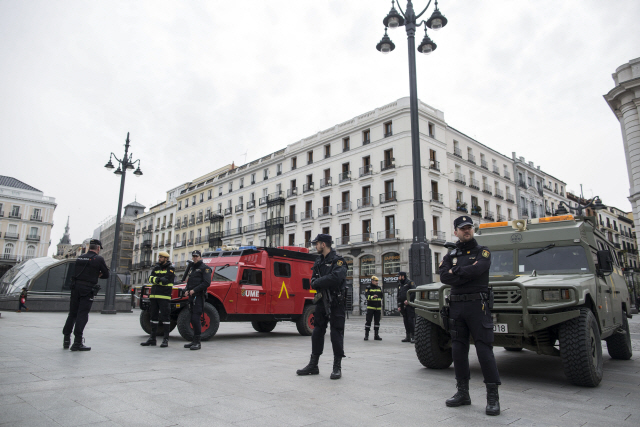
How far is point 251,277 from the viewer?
36.0 feet

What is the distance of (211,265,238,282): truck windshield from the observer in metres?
10.5

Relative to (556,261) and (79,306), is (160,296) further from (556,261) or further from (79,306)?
(556,261)

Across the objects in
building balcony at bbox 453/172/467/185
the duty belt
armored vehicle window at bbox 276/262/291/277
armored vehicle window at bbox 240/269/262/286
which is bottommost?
the duty belt

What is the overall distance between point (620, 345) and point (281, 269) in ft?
25.8

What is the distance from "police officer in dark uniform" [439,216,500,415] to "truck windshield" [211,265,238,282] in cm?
717

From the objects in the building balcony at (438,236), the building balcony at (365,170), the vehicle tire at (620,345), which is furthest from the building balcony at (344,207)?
the vehicle tire at (620,345)

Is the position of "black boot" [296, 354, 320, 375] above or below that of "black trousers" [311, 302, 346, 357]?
below

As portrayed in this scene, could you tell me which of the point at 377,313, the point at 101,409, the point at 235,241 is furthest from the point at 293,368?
the point at 235,241

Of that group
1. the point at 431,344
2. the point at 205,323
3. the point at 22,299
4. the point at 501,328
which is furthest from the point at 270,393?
the point at 22,299

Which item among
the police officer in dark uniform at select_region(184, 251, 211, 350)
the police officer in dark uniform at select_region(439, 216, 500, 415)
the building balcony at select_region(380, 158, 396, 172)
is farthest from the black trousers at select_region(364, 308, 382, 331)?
the building balcony at select_region(380, 158, 396, 172)

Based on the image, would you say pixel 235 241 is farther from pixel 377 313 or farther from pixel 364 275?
pixel 377 313

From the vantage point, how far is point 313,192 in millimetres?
43688

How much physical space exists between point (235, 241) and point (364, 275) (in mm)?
20469

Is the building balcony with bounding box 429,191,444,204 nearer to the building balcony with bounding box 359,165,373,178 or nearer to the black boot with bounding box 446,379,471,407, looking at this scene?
the building balcony with bounding box 359,165,373,178
